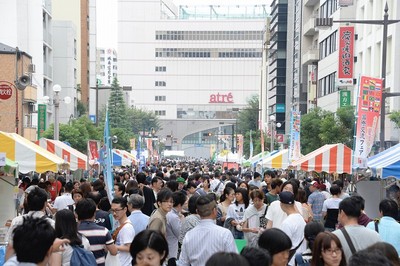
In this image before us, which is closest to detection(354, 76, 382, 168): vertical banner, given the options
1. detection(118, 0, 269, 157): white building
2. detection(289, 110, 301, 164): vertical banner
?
detection(289, 110, 301, 164): vertical banner

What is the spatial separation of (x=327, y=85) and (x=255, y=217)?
4609 centimetres

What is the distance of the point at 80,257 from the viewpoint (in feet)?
23.9

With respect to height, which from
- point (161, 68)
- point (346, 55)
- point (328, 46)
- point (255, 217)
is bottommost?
point (255, 217)

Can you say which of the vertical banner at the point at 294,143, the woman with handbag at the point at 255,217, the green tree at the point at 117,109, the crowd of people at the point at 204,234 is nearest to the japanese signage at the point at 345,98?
the vertical banner at the point at 294,143

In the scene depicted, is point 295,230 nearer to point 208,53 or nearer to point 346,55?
point 346,55

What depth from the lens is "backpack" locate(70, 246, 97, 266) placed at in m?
7.22

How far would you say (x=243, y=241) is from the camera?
11617 millimetres

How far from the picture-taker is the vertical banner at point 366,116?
1725 centimetres

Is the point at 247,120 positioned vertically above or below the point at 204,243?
above

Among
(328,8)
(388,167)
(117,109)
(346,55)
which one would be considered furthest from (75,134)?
(117,109)

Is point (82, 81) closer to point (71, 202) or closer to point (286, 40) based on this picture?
point (286, 40)

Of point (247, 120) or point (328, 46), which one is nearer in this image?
point (328, 46)

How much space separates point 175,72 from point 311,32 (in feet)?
229

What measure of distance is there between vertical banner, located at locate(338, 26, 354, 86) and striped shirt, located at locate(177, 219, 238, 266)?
3757 centimetres
